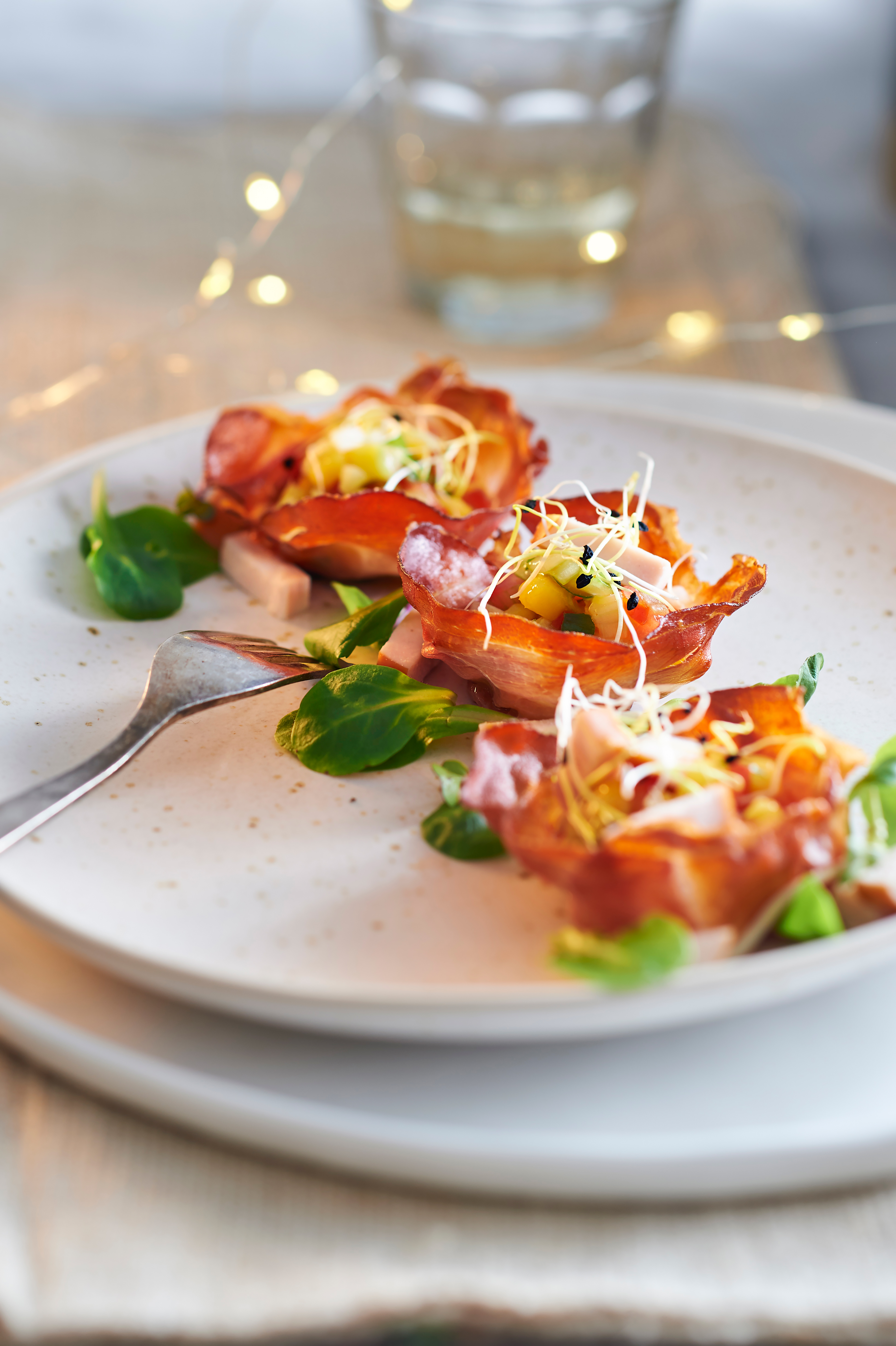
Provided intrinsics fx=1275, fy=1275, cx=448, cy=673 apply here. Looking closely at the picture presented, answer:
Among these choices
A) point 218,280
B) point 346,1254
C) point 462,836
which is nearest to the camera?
point 346,1254

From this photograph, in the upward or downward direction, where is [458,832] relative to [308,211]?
downward

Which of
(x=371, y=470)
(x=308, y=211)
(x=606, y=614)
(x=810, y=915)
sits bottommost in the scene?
(x=810, y=915)

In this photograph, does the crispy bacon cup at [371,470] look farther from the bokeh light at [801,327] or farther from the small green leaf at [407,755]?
the bokeh light at [801,327]

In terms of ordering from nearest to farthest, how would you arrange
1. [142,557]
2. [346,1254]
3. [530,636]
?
[346,1254]
[530,636]
[142,557]

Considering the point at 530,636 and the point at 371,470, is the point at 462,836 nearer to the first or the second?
the point at 530,636

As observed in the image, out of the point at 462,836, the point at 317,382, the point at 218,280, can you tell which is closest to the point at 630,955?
the point at 462,836

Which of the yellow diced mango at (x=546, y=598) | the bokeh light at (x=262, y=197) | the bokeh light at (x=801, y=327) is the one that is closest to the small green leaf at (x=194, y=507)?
the yellow diced mango at (x=546, y=598)

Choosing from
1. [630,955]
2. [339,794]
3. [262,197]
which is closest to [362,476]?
[339,794]

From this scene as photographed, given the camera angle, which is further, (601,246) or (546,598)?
(601,246)

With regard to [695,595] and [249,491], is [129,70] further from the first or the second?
[695,595]

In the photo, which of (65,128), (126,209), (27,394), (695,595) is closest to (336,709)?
(695,595)
